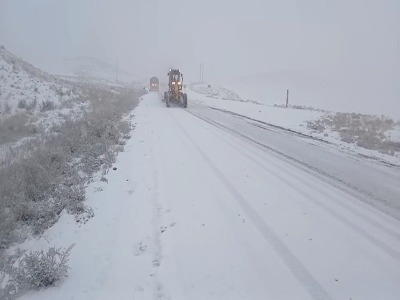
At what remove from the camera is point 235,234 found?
222 inches

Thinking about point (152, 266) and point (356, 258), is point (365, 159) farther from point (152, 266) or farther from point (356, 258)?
point (152, 266)

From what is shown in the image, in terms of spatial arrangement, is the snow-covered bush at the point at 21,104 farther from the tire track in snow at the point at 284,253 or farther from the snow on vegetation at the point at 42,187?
the tire track in snow at the point at 284,253

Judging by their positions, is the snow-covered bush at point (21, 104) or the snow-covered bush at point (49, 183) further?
the snow-covered bush at point (21, 104)

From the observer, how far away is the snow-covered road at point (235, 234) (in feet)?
14.4

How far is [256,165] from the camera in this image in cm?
973

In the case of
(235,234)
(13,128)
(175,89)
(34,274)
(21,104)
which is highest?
(175,89)

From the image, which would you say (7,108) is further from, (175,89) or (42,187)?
(42,187)

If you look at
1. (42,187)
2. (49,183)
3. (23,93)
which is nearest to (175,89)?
(23,93)

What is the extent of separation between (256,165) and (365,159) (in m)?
4.02

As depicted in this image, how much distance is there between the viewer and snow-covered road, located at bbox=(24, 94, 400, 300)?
14.4 ft

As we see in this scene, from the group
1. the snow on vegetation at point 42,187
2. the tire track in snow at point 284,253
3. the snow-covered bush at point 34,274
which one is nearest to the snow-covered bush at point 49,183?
the snow on vegetation at point 42,187

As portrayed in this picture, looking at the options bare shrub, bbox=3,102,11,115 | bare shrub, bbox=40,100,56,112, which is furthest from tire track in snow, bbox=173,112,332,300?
bare shrub, bbox=40,100,56,112

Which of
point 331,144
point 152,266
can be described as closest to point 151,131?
point 331,144

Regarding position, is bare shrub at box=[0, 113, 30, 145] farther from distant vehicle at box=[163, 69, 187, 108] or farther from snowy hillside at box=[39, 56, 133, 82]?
snowy hillside at box=[39, 56, 133, 82]
